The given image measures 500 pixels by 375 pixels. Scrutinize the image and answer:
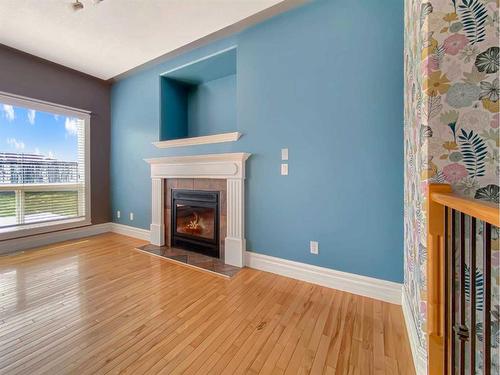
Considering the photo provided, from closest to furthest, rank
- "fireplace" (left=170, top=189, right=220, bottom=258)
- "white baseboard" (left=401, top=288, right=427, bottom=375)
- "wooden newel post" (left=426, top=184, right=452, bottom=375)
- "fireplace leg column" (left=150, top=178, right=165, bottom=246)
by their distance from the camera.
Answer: "wooden newel post" (left=426, top=184, right=452, bottom=375) < "white baseboard" (left=401, top=288, right=427, bottom=375) < "fireplace" (left=170, top=189, right=220, bottom=258) < "fireplace leg column" (left=150, top=178, right=165, bottom=246)

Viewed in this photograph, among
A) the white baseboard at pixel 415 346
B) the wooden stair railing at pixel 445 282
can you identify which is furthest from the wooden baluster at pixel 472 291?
the white baseboard at pixel 415 346

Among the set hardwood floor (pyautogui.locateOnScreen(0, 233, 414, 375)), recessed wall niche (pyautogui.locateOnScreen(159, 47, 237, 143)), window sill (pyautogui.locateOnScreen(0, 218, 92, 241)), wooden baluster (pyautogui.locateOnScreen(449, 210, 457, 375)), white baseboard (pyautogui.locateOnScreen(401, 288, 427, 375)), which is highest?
recessed wall niche (pyautogui.locateOnScreen(159, 47, 237, 143))

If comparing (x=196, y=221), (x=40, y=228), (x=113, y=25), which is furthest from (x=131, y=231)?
(x=113, y=25)

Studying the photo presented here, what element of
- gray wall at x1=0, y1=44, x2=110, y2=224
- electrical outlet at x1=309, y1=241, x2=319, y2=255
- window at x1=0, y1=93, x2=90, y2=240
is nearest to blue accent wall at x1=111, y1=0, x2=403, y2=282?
electrical outlet at x1=309, y1=241, x2=319, y2=255

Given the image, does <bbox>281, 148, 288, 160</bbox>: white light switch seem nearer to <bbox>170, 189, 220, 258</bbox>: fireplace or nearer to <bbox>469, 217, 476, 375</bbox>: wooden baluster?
<bbox>170, 189, 220, 258</bbox>: fireplace

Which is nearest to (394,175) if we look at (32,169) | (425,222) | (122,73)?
(425,222)

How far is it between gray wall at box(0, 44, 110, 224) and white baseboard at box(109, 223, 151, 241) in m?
0.25

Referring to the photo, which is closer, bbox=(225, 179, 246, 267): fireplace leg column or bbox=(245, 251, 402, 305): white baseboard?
bbox=(245, 251, 402, 305): white baseboard

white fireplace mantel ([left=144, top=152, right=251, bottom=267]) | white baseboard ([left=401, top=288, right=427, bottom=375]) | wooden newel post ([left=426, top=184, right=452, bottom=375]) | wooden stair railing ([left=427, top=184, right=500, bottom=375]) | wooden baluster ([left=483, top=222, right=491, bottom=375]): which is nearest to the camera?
wooden baluster ([left=483, top=222, right=491, bottom=375])

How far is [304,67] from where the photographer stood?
217 centimetres

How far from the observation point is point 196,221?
305 centimetres

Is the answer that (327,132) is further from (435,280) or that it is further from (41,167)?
(41,167)

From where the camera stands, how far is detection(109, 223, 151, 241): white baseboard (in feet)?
11.9

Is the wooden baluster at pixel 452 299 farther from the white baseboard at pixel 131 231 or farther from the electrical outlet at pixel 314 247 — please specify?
the white baseboard at pixel 131 231
